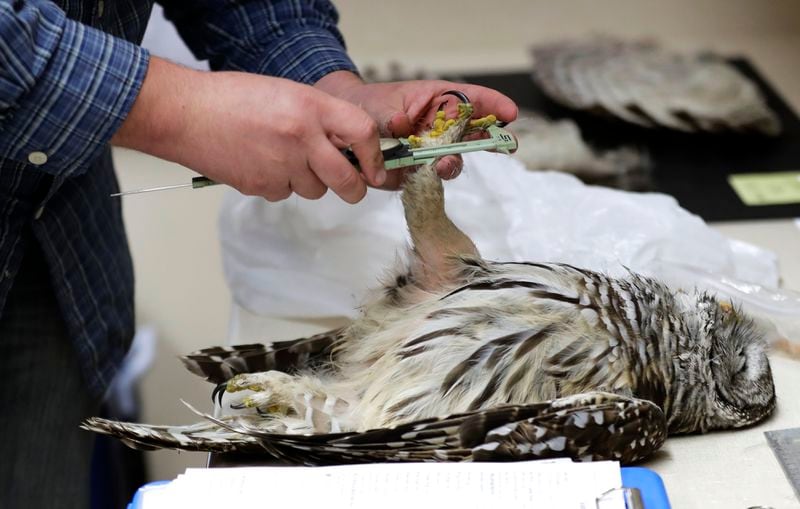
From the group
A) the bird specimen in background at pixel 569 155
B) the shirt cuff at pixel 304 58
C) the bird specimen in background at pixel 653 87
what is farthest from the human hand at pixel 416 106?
the bird specimen in background at pixel 653 87

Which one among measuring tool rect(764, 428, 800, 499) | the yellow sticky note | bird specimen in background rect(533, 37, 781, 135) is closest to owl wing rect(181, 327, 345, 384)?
→ measuring tool rect(764, 428, 800, 499)

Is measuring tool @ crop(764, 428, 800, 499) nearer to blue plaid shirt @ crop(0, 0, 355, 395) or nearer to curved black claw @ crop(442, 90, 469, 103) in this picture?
curved black claw @ crop(442, 90, 469, 103)

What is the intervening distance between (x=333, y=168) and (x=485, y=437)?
0.34 m

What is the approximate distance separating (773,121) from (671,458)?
1474 mm

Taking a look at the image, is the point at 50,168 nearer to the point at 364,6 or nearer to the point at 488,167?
the point at 488,167

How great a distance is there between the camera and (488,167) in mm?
1651

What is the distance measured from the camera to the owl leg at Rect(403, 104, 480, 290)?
115 cm

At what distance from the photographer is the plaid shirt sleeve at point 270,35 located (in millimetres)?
1396

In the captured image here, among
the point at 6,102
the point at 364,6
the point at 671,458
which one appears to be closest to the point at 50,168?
the point at 6,102

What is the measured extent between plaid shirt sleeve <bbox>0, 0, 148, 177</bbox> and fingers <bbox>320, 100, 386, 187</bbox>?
203 mm

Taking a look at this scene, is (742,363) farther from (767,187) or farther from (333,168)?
(767,187)

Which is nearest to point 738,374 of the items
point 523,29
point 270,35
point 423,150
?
point 423,150

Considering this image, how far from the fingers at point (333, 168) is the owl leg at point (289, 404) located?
0.85ft

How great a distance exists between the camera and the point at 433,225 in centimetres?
120
